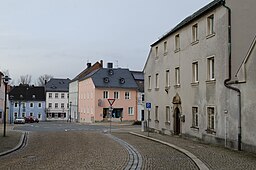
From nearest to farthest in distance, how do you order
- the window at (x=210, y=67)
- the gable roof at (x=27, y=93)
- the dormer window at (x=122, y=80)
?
the window at (x=210, y=67) → the dormer window at (x=122, y=80) → the gable roof at (x=27, y=93)

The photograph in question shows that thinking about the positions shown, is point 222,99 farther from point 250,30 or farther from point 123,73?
point 123,73

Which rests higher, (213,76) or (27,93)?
(27,93)

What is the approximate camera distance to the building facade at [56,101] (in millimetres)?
102812

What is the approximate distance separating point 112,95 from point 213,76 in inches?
1900

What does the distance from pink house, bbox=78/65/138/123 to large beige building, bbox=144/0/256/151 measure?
36.9 m

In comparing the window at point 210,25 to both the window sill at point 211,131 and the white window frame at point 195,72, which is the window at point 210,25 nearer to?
the white window frame at point 195,72

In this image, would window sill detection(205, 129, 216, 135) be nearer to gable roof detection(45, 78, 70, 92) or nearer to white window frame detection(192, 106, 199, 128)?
white window frame detection(192, 106, 199, 128)

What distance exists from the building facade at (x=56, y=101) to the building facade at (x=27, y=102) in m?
1.78

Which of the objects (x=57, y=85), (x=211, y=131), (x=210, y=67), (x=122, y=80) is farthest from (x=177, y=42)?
(x=57, y=85)

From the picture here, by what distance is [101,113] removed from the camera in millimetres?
65562

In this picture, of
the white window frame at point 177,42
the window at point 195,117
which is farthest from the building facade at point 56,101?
the window at point 195,117

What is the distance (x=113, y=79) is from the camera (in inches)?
2719

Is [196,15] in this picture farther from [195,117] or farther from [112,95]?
[112,95]

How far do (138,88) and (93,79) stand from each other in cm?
920
